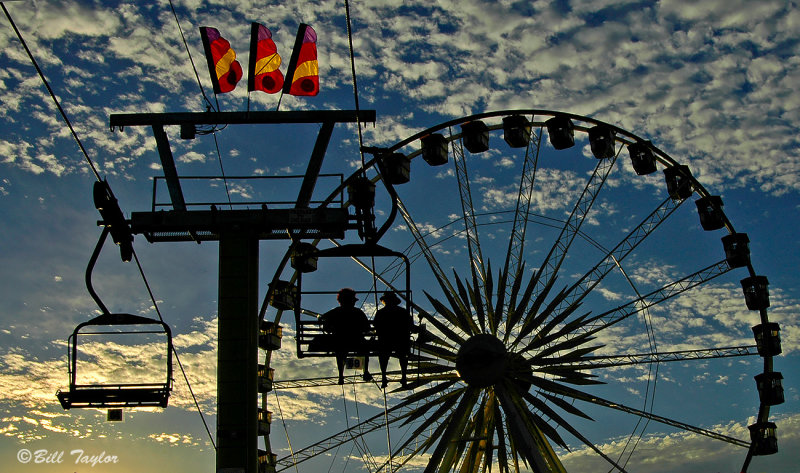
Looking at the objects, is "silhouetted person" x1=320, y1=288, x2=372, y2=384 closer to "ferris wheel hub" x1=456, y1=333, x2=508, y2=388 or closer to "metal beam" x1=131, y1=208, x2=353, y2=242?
"metal beam" x1=131, y1=208, x2=353, y2=242

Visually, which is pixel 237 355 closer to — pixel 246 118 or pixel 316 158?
pixel 316 158

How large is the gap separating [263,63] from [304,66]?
0.67 meters

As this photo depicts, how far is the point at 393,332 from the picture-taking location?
11086mm

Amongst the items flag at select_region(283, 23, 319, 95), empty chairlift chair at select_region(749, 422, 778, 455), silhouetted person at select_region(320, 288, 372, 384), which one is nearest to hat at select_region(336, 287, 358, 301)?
silhouetted person at select_region(320, 288, 372, 384)

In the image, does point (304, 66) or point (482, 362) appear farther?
point (482, 362)

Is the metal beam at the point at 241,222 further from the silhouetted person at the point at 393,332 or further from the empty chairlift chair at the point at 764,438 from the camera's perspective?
the empty chairlift chair at the point at 764,438

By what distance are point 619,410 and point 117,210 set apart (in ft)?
48.5

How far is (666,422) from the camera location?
2253 cm

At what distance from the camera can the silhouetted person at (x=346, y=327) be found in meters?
11.1

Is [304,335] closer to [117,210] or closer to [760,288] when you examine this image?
[117,210]

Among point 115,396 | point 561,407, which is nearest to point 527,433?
point 561,407

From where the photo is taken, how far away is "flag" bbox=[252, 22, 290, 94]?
14.7 m

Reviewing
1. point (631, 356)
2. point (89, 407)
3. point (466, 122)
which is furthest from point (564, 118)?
point (89, 407)

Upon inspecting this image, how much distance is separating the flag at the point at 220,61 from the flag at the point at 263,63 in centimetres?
49
